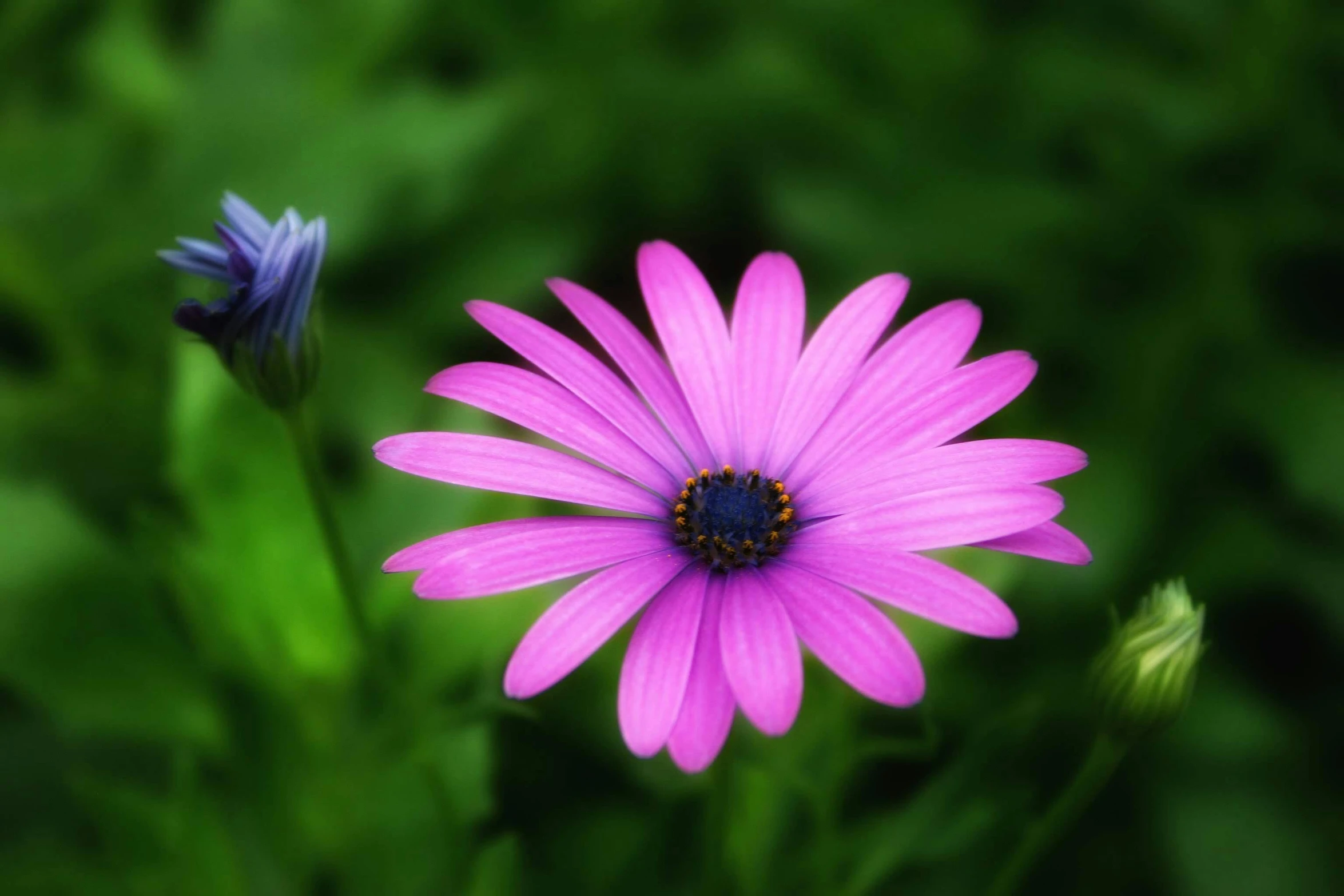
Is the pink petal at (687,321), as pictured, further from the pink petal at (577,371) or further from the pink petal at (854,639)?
the pink petal at (854,639)

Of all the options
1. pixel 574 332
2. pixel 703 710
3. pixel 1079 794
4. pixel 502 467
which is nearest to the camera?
pixel 703 710

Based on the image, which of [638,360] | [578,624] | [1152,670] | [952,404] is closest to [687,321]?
[638,360]

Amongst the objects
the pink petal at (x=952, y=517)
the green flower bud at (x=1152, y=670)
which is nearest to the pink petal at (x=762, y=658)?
the pink petal at (x=952, y=517)

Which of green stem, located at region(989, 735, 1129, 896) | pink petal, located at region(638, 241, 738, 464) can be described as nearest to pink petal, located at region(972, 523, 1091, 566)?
green stem, located at region(989, 735, 1129, 896)

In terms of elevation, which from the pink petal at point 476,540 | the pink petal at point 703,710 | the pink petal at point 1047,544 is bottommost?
the pink petal at point 703,710

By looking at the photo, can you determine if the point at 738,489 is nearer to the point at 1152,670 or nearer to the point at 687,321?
the point at 687,321

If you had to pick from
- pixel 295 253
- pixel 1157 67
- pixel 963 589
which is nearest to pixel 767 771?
pixel 963 589
